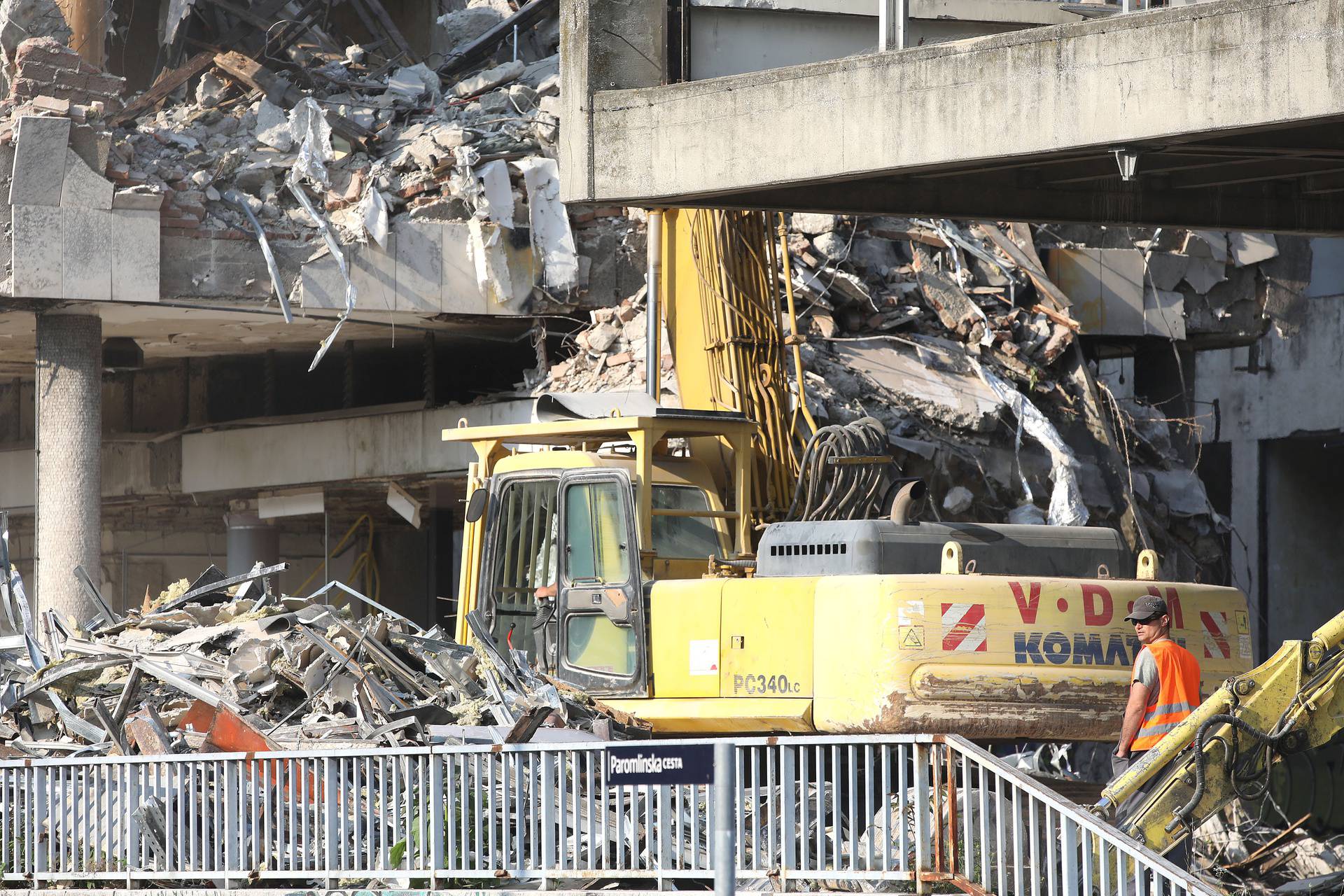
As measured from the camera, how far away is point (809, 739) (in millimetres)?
7730

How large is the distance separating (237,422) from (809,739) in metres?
17.5

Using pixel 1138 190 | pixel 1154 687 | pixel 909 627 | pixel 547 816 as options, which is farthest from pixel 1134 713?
pixel 1138 190

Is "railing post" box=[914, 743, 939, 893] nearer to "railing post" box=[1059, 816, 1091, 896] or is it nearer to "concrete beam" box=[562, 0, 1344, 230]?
"railing post" box=[1059, 816, 1091, 896]

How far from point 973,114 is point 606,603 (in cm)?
368

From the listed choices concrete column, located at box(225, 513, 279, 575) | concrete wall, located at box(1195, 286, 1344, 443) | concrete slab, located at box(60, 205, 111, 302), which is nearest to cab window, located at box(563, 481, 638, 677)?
concrete slab, located at box(60, 205, 111, 302)

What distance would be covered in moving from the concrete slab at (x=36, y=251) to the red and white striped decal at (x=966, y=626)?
12305mm

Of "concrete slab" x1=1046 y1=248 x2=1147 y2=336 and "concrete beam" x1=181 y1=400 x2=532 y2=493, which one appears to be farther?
"concrete slab" x1=1046 y1=248 x2=1147 y2=336

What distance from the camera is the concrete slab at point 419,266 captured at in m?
19.4

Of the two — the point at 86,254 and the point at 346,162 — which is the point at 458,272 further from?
the point at 86,254

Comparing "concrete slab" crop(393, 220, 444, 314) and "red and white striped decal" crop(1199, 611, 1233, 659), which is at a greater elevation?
"concrete slab" crop(393, 220, 444, 314)

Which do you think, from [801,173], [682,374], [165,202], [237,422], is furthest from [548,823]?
[237,422]

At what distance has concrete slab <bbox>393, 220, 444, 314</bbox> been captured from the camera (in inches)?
763

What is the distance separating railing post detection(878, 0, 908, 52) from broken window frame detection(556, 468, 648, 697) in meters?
3.14

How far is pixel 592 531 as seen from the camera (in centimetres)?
1056
